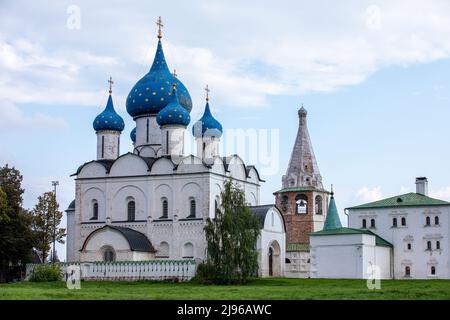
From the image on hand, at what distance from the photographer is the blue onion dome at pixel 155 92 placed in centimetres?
4775

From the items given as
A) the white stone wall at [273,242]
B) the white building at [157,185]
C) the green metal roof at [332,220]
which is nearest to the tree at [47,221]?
the white building at [157,185]

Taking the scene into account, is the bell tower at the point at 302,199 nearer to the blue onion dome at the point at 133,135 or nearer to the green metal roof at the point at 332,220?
the green metal roof at the point at 332,220

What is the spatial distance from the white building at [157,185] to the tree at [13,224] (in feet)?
9.76

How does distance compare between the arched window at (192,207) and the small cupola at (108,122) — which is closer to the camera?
the arched window at (192,207)

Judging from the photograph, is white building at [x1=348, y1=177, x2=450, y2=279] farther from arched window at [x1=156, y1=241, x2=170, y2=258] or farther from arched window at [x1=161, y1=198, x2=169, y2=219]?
arched window at [x1=156, y1=241, x2=170, y2=258]

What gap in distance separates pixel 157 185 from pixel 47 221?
7.53m

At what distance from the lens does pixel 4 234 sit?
43594 millimetres

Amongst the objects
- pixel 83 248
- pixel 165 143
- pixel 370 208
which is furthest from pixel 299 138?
pixel 83 248

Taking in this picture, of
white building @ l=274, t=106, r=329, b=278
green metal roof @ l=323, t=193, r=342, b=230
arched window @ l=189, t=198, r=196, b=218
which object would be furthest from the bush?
white building @ l=274, t=106, r=329, b=278

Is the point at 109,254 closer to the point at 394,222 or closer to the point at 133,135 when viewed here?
the point at 133,135

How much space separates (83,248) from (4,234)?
4148 millimetres

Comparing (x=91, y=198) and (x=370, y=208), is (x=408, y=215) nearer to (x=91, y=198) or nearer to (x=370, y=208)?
(x=370, y=208)

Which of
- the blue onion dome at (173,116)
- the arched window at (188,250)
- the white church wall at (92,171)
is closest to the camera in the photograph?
the arched window at (188,250)

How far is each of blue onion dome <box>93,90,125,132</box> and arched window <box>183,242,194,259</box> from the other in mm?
8311
